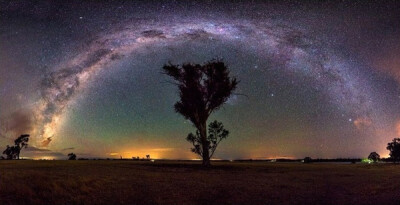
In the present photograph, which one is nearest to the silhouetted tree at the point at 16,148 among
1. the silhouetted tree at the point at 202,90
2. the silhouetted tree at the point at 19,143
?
the silhouetted tree at the point at 19,143

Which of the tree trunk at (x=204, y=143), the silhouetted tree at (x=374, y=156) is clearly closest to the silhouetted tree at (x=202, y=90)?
the tree trunk at (x=204, y=143)

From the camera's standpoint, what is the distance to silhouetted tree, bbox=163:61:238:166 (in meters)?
58.5

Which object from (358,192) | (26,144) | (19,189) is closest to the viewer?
(19,189)

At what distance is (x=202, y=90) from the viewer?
193ft

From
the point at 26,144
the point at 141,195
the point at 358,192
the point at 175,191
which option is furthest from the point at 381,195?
the point at 26,144

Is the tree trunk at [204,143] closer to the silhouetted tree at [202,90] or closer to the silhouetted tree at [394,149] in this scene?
the silhouetted tree at [202,90]

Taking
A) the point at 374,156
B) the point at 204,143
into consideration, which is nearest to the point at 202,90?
the point at 204,143

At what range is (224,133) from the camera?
6850cm

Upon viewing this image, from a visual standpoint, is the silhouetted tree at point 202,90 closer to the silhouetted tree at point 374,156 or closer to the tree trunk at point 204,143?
the tree trunk at point 204,143

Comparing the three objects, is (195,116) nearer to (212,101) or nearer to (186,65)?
(212,101)

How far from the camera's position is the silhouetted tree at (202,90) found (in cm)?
5847

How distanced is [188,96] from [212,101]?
13.3 ft

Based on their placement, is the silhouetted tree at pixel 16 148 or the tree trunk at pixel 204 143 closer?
the tree trunk at pixel 204 143

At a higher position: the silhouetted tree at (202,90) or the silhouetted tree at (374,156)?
the silhouetted tree at (202,90)
